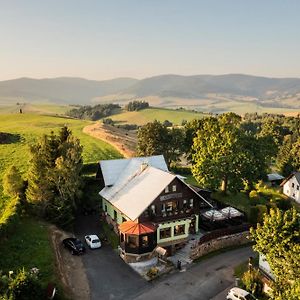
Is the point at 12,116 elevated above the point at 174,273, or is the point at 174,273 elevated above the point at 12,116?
the point at 12,116

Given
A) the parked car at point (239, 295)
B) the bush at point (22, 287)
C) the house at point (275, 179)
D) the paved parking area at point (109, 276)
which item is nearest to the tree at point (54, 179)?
the paved parking area at point (109, 276)

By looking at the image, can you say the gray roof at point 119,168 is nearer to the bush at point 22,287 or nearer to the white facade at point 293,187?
the bush at point 22,287

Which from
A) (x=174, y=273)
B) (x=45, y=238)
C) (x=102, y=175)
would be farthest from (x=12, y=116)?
(x=174, y=273)

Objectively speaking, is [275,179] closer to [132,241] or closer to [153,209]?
[153,209]

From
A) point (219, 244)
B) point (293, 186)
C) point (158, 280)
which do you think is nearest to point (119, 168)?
point (219, 244)

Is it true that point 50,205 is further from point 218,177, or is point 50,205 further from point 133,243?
point 218,177

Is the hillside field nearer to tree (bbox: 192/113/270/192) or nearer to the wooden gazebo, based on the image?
the wooden gazebo
